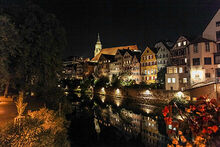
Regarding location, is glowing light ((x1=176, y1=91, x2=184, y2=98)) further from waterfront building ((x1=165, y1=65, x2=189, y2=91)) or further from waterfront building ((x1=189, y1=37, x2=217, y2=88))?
waterfront building ((x1=189, y1=37, x2=217, y2=88))

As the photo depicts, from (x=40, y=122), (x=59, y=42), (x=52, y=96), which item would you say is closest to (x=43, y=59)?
(x=59, y=42)

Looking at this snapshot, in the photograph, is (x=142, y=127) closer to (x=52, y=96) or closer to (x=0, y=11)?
(x=52, y=96)

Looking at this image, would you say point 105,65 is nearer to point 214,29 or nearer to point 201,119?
point 214,29

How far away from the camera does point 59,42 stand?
26.5ft

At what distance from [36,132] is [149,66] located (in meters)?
39.6

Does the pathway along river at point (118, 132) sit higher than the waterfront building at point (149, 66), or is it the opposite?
the waterfront building at point (149, 66)

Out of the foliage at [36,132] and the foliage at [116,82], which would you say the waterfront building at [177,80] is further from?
the foliage at [36,132]

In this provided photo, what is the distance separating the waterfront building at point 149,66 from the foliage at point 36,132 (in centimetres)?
3524

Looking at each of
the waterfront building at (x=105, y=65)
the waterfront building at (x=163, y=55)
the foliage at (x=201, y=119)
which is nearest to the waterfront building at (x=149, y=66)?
the waterfront building at (x=163, y=55)

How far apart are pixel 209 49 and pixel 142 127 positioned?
2052 centimetres

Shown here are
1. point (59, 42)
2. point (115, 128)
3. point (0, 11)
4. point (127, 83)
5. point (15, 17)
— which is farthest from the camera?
point (127, 83)

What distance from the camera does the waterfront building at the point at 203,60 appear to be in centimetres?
2881

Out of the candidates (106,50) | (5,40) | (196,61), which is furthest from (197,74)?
(106,50)

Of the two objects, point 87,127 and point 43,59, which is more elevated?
point 43,59
